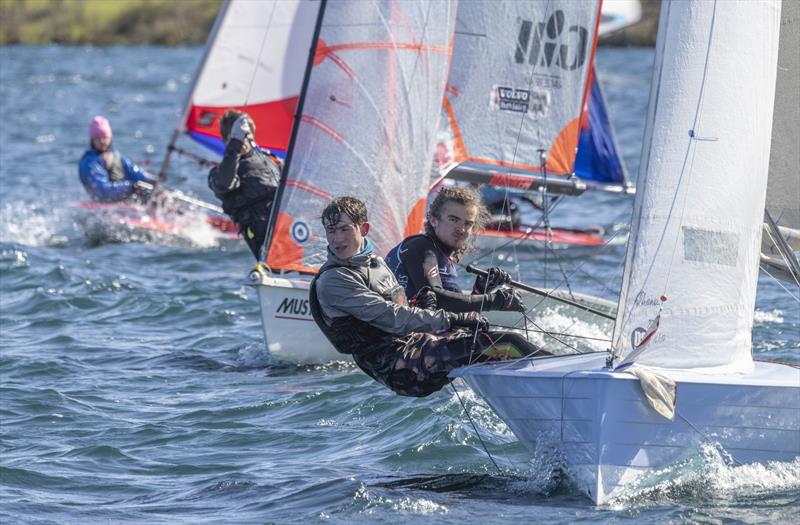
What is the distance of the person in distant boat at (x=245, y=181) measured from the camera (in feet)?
30.7

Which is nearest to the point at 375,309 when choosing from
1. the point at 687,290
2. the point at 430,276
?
the point at 430,276

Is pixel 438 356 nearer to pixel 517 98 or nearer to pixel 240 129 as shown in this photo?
pixel 240 129

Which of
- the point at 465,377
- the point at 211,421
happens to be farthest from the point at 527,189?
the point at 465,377

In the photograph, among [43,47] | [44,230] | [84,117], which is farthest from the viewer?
[43,47]

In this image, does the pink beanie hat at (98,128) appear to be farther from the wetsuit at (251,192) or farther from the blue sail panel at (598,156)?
the blue sail panel at (598,156)

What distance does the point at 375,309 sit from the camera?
19.5 ft

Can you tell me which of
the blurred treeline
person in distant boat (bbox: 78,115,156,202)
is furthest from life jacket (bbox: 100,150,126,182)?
the blurred treeline

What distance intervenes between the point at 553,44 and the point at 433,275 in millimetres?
4766

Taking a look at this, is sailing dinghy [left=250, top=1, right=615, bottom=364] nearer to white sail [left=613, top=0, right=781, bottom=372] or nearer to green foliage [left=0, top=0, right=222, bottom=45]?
A: white sail [left=613, top=0, right=781, bottom=372]

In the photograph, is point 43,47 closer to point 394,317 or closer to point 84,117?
point 84,117

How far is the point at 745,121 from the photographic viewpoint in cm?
573

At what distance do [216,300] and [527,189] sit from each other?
267 centimetres

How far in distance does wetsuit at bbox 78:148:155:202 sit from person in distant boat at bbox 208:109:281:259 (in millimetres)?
4603

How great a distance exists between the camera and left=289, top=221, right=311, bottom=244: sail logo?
904 cm
